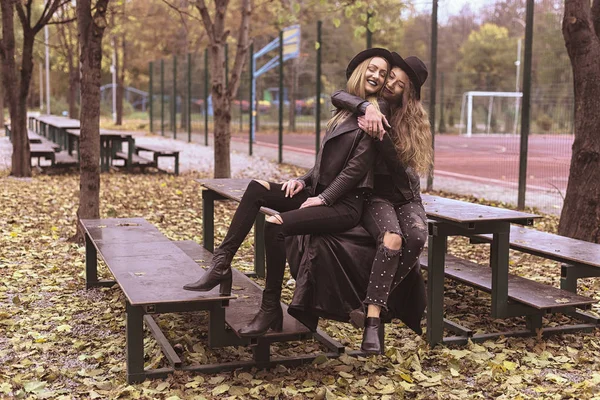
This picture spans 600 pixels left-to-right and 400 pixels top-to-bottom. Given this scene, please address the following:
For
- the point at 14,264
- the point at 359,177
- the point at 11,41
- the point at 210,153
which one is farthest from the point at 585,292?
the point at 210,153

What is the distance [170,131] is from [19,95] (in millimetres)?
15946

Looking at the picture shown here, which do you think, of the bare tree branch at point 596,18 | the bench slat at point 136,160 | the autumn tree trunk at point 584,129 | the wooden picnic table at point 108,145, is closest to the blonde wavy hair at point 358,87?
the autumn tree trunk at point 584,129

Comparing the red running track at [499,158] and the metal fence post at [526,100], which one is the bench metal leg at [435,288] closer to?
the metal fence post at [526,100]

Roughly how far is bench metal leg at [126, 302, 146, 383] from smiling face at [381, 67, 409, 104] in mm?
1903

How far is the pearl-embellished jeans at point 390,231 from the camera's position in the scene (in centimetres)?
445

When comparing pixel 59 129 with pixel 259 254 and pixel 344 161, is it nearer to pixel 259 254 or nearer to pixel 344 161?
pixel 259 254

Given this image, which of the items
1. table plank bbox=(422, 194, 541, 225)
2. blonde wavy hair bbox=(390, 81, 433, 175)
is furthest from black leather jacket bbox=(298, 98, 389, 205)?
table plank bbox=(422, 194, 541, 225)

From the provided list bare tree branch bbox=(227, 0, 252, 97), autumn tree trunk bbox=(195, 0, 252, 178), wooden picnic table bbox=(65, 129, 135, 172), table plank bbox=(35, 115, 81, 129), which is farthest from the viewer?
table plank bbox=(35, 115, 81, 129)

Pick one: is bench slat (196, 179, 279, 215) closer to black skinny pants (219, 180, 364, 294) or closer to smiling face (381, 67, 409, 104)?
black skinny pants (219, 180, 364, 294)

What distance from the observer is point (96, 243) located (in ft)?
18.5

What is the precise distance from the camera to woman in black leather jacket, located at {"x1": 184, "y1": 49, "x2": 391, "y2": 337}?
14.4 feet

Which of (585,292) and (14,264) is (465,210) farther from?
(14,264)

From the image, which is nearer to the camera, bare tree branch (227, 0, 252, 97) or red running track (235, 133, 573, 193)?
bare tree branch (227, 0, 252, 97)

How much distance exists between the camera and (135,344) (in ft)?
14.2
